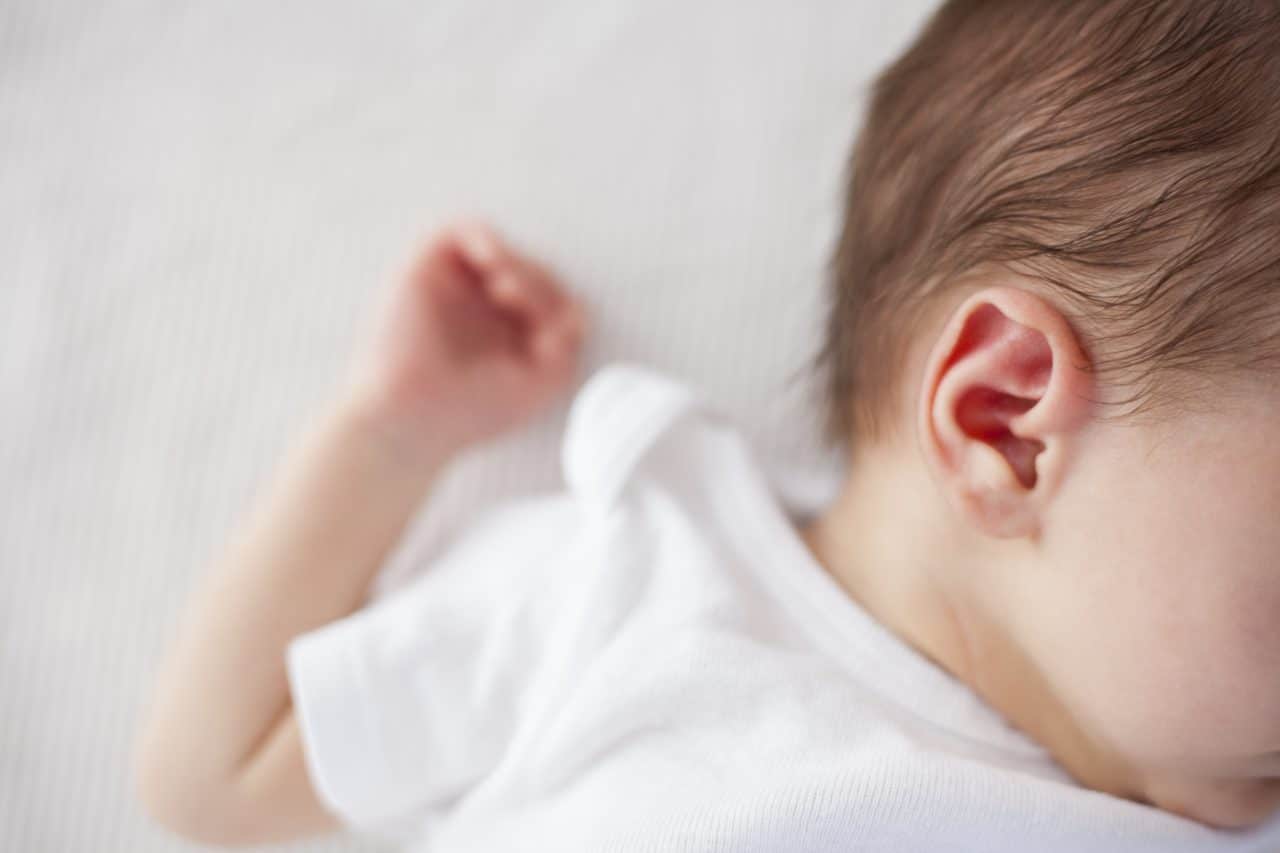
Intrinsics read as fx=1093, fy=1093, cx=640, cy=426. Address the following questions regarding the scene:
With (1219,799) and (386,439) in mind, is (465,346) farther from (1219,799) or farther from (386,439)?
(1219,799)

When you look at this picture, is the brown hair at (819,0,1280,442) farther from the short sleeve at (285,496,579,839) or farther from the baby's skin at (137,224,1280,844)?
the short sleeve at (285,496,579,839)

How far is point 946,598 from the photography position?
74 centimetres

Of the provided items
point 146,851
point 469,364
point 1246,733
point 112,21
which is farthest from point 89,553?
point 1246,733

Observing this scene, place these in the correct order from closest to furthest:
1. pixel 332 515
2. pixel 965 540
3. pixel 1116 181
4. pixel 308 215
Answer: pixel 1116 181 < pixel 965 540 < pixel 332 515 < pixel 308 215

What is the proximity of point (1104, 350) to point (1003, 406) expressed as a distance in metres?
0.07

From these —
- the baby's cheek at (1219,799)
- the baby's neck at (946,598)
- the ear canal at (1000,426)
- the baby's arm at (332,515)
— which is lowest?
the baby's cheek at (1219,799)

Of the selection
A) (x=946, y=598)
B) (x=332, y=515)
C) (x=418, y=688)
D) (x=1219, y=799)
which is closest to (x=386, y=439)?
(x=332, y=515)

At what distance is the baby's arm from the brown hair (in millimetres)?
396

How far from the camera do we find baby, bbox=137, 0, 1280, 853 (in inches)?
23.0

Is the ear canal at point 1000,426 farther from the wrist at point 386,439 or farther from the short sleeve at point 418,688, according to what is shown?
the wrist at point 386,439

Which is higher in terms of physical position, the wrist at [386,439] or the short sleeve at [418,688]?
the wrist at [386,439]

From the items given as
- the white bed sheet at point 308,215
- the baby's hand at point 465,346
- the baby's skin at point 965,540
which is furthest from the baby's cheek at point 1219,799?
the baby's hand at point 465,346

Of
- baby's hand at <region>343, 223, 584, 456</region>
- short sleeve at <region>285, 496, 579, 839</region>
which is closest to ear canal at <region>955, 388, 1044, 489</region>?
short sleeve at <region>285, 496, 579, 839</region>

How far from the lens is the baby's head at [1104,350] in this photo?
0.57 metres
